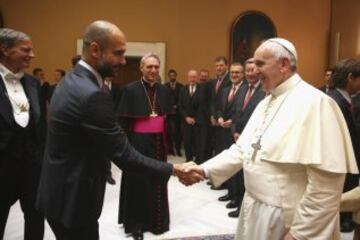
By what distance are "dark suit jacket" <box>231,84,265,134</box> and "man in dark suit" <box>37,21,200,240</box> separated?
2.54 meters

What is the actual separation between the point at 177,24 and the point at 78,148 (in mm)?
7569

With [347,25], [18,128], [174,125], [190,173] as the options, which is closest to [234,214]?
[190,173]

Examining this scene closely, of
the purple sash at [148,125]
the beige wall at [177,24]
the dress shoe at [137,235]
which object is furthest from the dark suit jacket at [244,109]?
the beige wall at [177,24]

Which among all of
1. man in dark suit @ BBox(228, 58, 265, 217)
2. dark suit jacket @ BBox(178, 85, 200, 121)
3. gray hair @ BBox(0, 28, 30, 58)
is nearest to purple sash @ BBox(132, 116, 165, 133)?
man in dark suit @ BBox(228, 58, 265, 217)

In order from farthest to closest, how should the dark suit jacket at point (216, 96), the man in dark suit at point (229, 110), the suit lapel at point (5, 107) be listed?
the dark suit jacket at point (216, 96), the man in dark suit at point (229, 110), the suit lapel at point (5, 107)

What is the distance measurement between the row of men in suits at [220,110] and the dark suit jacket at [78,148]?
2323 mm

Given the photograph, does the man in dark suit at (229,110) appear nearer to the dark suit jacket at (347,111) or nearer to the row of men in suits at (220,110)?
the row of men in suits at (220,110)

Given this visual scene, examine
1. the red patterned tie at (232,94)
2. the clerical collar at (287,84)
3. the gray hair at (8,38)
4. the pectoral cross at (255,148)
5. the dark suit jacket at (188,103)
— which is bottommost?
the dark suit jacket at (188,103)

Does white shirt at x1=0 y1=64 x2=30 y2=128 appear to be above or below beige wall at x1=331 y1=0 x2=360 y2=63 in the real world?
below

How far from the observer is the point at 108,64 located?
6.48 ft

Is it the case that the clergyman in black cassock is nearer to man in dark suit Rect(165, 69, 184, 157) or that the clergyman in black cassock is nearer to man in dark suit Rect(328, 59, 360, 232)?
man in dark suit Rect(328, 59, 360, 232)

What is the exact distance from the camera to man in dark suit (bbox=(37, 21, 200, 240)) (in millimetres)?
1868

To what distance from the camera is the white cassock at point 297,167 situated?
6.12ft

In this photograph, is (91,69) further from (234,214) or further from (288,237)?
(234,214)
